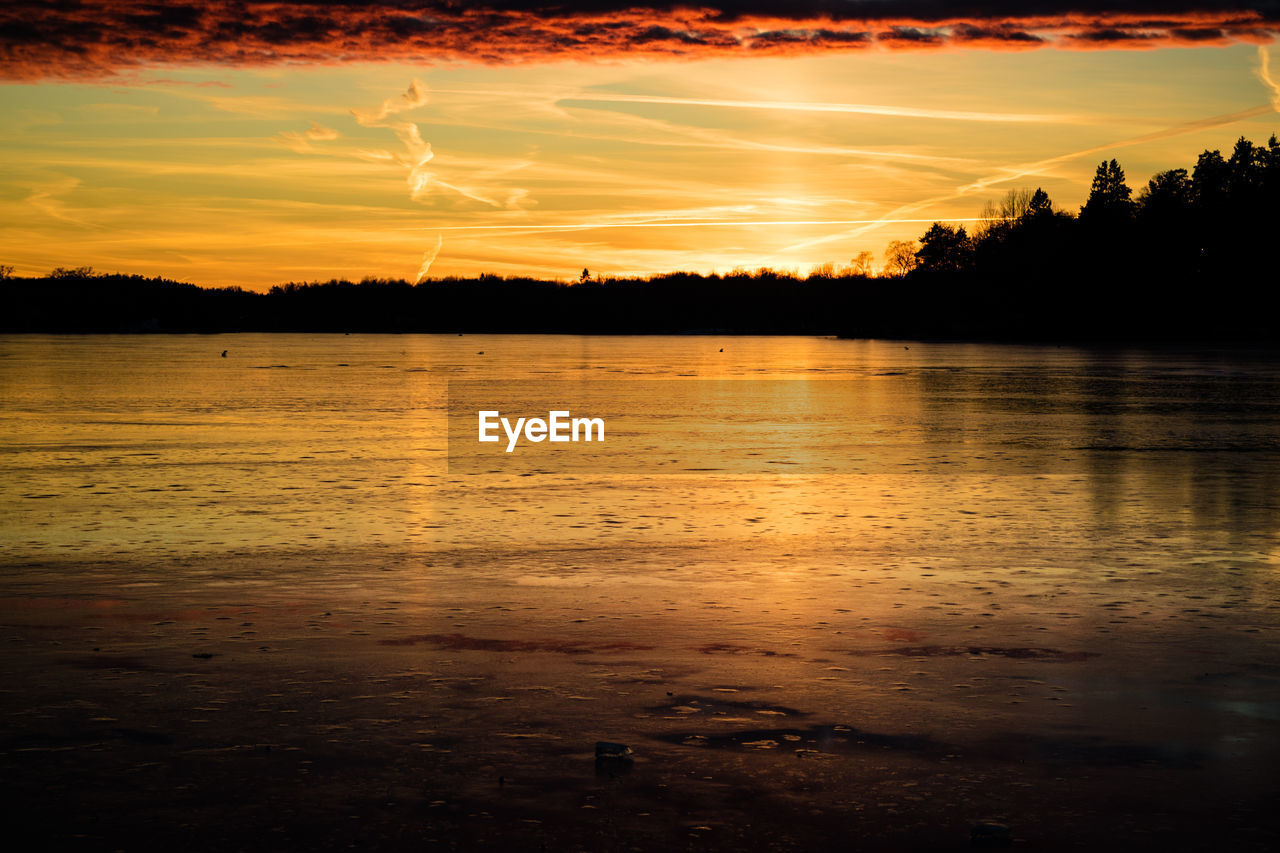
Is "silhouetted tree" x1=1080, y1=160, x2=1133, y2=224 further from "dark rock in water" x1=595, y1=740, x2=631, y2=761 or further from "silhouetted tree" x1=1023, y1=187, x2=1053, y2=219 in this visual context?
"dark rock in water" x1=595, y1=740, x2=631, y2=761

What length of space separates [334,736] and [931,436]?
25304 millimetres

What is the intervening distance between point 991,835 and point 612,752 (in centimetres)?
219

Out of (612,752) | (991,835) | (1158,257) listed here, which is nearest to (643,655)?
(612,752)

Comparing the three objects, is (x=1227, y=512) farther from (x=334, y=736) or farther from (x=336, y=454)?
(x=336, y=454)

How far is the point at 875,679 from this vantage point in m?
8.66

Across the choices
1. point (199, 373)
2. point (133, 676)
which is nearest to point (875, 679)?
point (133, 676)

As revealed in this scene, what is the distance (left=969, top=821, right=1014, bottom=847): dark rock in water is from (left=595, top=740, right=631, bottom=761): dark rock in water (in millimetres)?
2014

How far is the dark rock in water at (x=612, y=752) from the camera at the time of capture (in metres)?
6.95

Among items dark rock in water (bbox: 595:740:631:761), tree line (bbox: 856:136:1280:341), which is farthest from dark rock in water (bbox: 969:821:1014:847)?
tree line (bbox: 856:136:1280:341)

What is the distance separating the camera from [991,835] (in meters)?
5.90

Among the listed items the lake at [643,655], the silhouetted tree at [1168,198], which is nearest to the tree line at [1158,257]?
the silhouetted tree at [1168,198]

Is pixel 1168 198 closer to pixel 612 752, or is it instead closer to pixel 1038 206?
pixel 1038 206

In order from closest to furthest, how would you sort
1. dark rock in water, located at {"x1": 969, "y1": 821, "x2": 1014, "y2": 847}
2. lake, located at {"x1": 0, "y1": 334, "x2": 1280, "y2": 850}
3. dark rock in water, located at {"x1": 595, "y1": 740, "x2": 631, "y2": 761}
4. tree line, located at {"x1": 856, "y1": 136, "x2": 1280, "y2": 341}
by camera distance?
dark rock in water, located at {"x1": 969, "y1": 821, "x2": 1014, "y2": 847}, lake, located at {"x1": 0, "y1": 334, "x2": 1280, "y2": 850}, dark rock in water, located at {"x1": 595, "y1": 740, "x2": 631, "y2": 761}, tree line, located at {"x1": 856, "y1": 136, "x2": 1280, "y2": 341}

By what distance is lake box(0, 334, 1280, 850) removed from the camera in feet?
20.6
